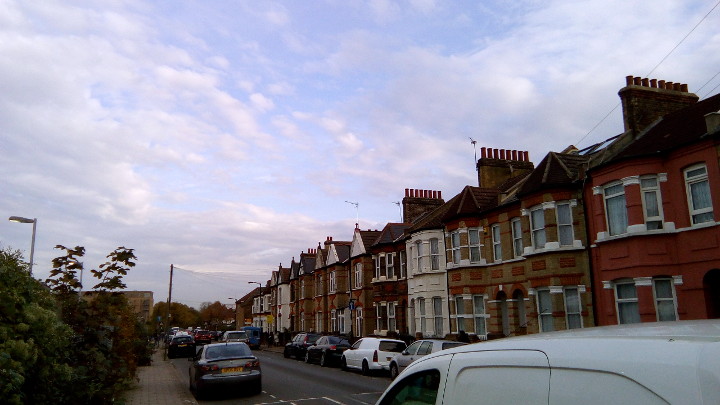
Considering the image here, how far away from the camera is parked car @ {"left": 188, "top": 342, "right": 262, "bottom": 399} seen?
1547cm

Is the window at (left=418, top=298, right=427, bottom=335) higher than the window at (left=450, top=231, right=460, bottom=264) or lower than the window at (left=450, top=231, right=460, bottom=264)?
lower

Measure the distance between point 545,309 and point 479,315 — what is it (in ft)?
15.8

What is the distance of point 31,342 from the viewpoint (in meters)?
6.92

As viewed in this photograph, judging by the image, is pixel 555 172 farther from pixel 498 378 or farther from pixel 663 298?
pixel 498 378

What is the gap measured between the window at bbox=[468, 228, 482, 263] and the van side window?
77.3 ft

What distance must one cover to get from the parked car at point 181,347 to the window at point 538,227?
27311 millimetres

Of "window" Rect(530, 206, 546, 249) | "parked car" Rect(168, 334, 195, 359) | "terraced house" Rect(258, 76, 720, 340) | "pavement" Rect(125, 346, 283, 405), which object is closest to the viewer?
"pavement" Rect(125, 346, 283, 405)

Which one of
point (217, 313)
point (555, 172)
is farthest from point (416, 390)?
point (217, 313)

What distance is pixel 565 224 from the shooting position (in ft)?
70.0

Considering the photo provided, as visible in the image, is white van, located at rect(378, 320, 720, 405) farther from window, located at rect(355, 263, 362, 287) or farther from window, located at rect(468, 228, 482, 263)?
window, located at rect(355, 263, 362, 287)

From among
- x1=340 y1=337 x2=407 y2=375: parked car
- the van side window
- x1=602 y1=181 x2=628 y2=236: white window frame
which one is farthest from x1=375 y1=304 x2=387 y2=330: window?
the van side window

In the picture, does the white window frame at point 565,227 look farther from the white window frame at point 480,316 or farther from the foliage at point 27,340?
the foliage at point 27,340

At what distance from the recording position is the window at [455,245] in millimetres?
27702

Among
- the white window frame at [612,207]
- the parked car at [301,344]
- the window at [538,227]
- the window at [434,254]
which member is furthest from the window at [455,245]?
the parked car at [301,344]
